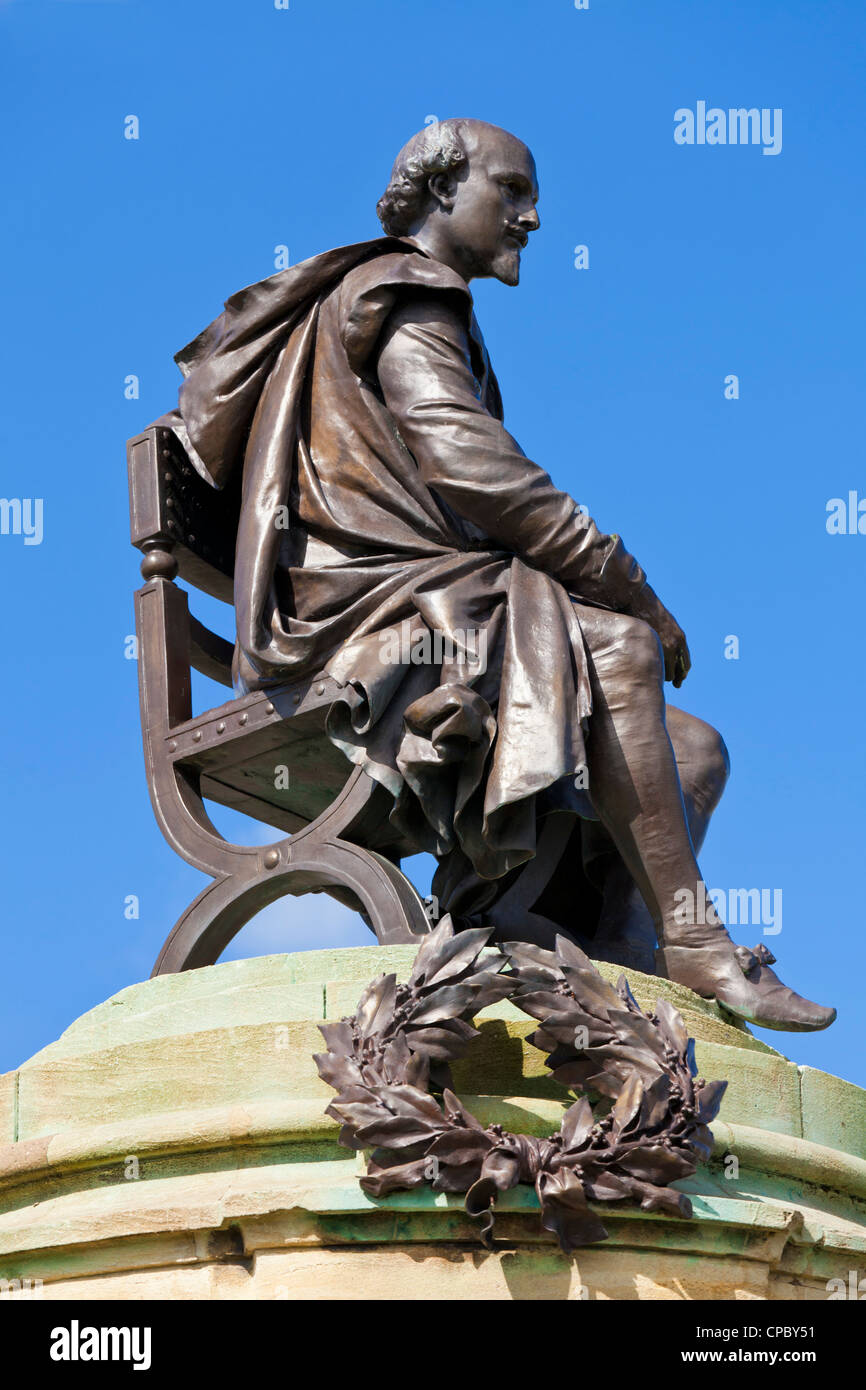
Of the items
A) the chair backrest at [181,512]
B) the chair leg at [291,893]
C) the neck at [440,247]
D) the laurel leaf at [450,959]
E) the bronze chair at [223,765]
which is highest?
the neck at [440,247]

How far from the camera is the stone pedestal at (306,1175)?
6605mm

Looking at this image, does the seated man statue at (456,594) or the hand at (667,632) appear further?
the hand at (667,632)

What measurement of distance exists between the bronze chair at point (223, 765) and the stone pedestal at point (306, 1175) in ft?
1.27

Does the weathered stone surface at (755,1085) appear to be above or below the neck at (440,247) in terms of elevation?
below

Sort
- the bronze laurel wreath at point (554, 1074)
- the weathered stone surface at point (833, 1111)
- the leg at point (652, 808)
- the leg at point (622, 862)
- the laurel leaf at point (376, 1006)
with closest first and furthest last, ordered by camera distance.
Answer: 1. the bronze laurel wreath at point (554, 1074)
2. the laurel leaf at point (376, 1006)
3. the weathered stone surface at point (833, 1111)
4. the leg at point (652, 808)
5. the leg at point (622, 862)

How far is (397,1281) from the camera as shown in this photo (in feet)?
21.5

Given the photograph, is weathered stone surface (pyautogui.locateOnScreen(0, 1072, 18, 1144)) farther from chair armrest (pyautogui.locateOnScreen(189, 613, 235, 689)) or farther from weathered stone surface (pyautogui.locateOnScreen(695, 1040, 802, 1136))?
weathered stone surface (pyautogui.locateOnScreen(695, 1040, 802, 1136))

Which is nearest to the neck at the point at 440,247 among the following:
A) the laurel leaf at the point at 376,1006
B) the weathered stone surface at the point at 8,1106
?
the laurel leaf at the point at 376,1006

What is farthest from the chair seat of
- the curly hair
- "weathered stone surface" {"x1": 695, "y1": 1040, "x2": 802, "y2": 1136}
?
the curly hair

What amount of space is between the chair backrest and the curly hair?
50.0 inches

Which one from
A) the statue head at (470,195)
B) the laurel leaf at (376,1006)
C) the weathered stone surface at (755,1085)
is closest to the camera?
the laurel leaf at (376,1006)

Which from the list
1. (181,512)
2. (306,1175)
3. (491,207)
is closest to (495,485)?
(491,207)

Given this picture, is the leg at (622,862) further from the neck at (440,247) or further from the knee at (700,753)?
the neck at (440,247)

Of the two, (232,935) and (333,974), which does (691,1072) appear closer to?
(333,974)
